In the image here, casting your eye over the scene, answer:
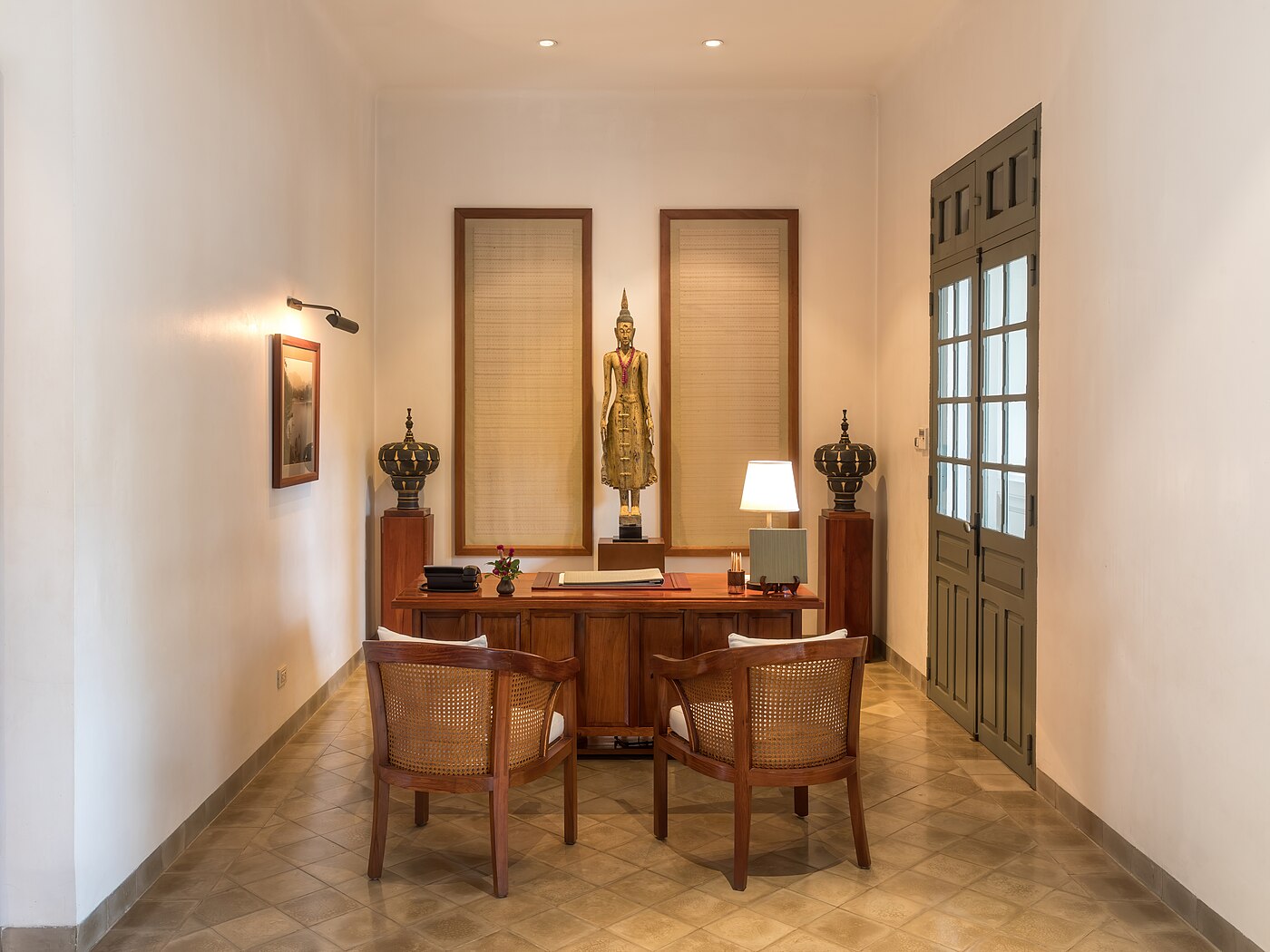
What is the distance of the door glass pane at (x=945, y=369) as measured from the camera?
5996 mm

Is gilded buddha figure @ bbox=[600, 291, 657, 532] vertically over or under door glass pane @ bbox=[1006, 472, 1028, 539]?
over

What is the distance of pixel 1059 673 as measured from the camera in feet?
14.8

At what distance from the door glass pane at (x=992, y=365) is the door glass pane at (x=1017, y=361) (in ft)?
0.27

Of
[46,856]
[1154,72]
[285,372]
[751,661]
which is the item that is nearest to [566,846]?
[751,661]

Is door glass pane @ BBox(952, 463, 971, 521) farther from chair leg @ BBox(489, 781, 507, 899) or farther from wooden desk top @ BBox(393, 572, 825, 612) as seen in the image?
chair leg @ BBox(489, 781, 507, 899)

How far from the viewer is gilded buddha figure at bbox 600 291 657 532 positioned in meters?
7.18

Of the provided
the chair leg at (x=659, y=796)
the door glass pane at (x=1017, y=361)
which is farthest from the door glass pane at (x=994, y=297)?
the chair leg at (x=659, y=796)

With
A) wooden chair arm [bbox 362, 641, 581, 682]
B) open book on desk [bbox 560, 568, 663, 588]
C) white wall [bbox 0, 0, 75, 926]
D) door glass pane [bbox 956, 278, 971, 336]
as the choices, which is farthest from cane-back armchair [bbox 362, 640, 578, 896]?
door glass pane [bbox 956, 278, 971, 336]

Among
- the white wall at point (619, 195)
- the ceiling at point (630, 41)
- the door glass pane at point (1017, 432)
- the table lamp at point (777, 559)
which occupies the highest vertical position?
the ceiling at point (630, 41)

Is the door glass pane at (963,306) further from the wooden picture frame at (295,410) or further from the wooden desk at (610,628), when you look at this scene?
the wooden picture frame at (295,410)

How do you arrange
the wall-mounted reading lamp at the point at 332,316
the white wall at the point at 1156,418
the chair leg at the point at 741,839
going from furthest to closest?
the wall-mounted reading lamp at the point at 332,316
the chair leg at the point at 741,839
the white wall at the point at 1156,418

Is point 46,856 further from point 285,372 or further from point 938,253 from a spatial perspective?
point 938,253

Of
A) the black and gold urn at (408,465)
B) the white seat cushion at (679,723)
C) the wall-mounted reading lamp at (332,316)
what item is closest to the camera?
the white seat cushion at (679,723)

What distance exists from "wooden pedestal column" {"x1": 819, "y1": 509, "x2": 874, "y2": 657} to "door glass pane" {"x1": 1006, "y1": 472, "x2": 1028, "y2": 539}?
217cm
